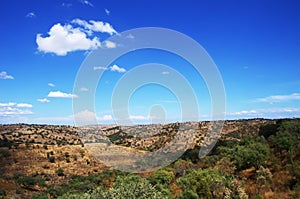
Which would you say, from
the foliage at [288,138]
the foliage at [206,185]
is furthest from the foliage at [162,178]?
the foliage at [288,138]

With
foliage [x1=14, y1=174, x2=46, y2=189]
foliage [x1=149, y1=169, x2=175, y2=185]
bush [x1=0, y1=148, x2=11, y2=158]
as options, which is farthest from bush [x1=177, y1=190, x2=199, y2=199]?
bush [x1=0, y1=148, x2=11, y2=158]

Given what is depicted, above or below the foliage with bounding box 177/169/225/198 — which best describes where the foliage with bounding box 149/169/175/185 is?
below

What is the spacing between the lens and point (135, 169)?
4678 cm

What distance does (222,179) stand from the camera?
25922mm

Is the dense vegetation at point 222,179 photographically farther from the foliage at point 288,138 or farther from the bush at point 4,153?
the bush at point 4,153

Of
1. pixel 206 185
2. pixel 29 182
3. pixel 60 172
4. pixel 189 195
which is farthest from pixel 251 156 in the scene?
pixel 60 172

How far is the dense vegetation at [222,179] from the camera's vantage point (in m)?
21.8

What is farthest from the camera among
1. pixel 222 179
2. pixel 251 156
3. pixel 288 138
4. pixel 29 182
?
pixel 29 182

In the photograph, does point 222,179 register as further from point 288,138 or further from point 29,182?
point 29,182

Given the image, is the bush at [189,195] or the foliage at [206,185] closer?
the bush at [189,195]

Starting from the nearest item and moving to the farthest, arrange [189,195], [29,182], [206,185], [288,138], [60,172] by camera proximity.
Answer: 1. [189,195]
2. [206,185]
3. [288,138]
4. [29,182]
5. [60,172]

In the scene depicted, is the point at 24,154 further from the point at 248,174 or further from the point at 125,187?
the point at 125,187

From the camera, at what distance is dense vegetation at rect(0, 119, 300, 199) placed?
21.8 meters

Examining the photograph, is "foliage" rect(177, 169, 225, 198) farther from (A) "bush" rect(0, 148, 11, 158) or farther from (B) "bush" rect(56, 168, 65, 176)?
(A) "bush" rect(0, 148, 11, 158)
